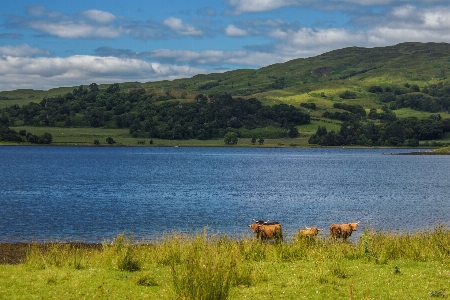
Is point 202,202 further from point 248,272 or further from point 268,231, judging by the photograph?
point 248,272

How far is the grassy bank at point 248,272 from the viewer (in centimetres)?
1391

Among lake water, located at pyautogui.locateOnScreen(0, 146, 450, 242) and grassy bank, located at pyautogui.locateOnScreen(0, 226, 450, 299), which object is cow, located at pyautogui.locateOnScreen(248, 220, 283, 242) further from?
lake water, located at pyautogui.locateOnScreen(0, 146, 450, 242)

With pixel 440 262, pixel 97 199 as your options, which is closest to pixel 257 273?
pixel 440 262

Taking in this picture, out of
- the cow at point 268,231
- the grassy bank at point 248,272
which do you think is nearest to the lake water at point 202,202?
the cow at point 268,231

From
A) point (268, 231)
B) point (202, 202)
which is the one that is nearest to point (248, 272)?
point (268, 231)

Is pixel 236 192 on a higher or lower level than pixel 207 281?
lower

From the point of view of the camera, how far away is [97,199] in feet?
209

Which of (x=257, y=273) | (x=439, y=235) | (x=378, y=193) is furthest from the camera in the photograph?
(x=378, y=193)

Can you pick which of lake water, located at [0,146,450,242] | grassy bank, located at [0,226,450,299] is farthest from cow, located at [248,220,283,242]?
lake water, located at [0,146,450,242]

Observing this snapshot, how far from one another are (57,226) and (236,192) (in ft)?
114

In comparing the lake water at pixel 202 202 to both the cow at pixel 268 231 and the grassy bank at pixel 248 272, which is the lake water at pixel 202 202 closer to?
the cow at pixel 268 231

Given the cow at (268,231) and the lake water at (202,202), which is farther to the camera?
the lake water at (202,202)

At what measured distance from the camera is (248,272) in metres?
16.9

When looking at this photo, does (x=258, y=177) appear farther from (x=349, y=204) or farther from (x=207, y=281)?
(x=207, y=281)
